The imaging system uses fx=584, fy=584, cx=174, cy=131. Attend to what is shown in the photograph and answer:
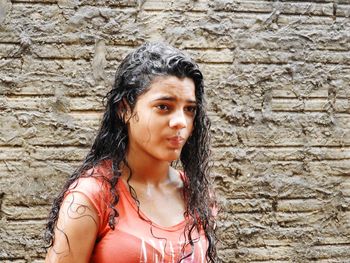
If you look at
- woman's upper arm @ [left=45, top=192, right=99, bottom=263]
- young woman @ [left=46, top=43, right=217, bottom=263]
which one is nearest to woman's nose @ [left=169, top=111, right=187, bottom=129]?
young woman @ [left=46, top=43, right=217, bottom=263]

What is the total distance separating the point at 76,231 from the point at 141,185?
0.25 m

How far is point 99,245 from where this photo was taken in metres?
1.47

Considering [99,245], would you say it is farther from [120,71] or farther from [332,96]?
[332,96]

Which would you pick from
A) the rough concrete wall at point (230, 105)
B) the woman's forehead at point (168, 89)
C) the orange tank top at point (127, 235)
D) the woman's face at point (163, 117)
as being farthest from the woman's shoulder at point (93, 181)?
the rough concrete wall at point (230, 105)

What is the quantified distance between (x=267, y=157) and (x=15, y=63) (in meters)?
1.11

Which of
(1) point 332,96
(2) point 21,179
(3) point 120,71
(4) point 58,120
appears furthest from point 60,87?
(1) point 332,96

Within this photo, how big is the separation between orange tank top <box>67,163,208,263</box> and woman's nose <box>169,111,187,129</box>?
0.69 ft

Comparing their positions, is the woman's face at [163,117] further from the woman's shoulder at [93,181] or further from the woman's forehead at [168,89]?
the woman's shoulder at [93,181]

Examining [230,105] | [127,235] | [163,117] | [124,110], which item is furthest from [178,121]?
[230,105]

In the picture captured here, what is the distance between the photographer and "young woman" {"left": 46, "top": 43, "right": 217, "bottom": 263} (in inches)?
57.4

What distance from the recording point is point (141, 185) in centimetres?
162

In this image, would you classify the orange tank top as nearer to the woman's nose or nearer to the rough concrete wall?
the woman's nose

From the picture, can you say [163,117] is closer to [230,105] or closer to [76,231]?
[76,231]

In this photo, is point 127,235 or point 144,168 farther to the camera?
point 144,168
